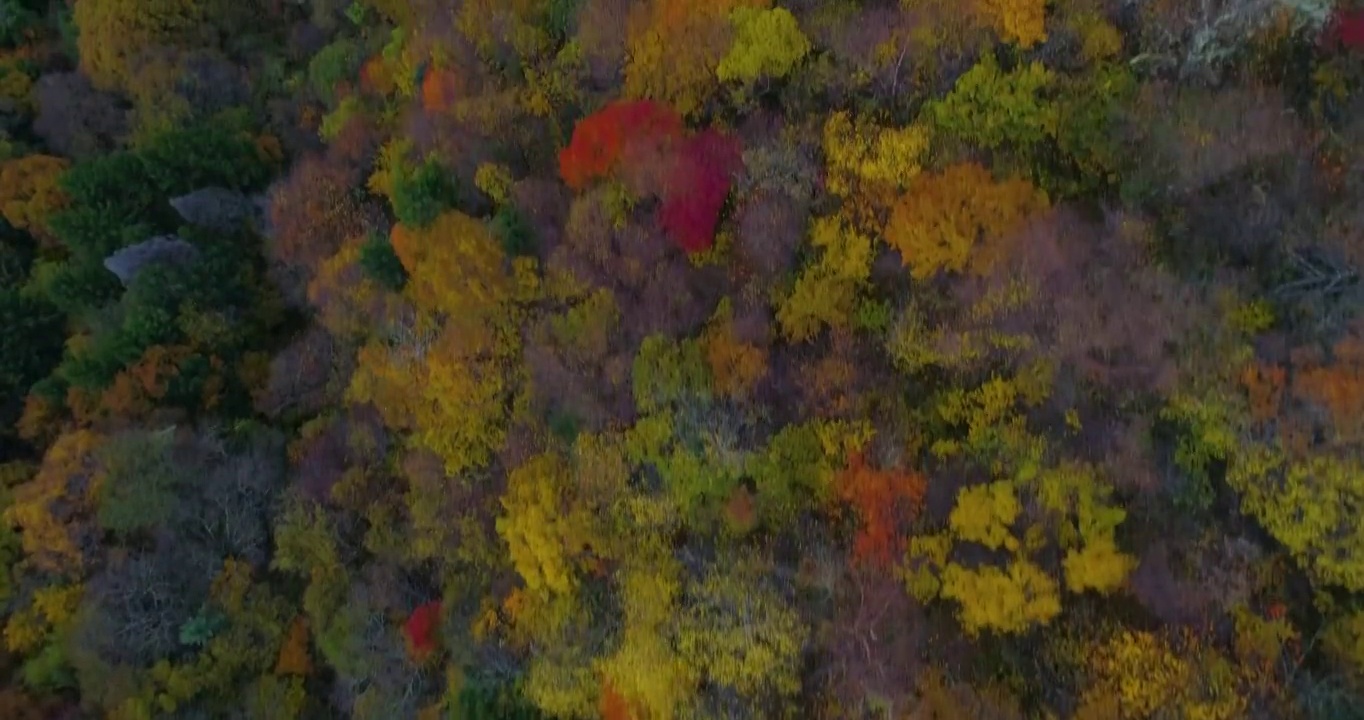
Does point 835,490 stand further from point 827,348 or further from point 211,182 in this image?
point 211,182

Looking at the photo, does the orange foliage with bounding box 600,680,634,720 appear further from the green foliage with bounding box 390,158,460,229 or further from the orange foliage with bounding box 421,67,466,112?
the orange foliage with bounding box 421,67,466,112

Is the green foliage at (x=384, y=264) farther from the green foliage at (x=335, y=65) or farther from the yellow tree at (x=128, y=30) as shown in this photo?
the yellow tree at (x=128, y=30)

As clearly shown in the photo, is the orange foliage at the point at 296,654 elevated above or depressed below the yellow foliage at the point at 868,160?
below

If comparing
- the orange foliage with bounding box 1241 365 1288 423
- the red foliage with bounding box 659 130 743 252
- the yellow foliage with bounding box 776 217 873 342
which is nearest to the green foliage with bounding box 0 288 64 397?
the red foliage with bounding box 659 130 743 252

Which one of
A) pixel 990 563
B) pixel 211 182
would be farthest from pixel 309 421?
pixel 990 563

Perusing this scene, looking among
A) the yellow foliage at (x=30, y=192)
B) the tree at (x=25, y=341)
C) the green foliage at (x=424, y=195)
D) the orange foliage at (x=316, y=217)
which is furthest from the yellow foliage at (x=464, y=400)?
the yellow foliage at (x=30, y=192)

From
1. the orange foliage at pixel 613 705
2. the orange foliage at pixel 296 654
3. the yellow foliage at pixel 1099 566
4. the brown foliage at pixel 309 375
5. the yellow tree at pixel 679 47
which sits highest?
the yellow tree at pixel 679 47

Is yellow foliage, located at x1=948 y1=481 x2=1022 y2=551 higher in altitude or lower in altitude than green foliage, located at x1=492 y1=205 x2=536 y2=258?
lower
